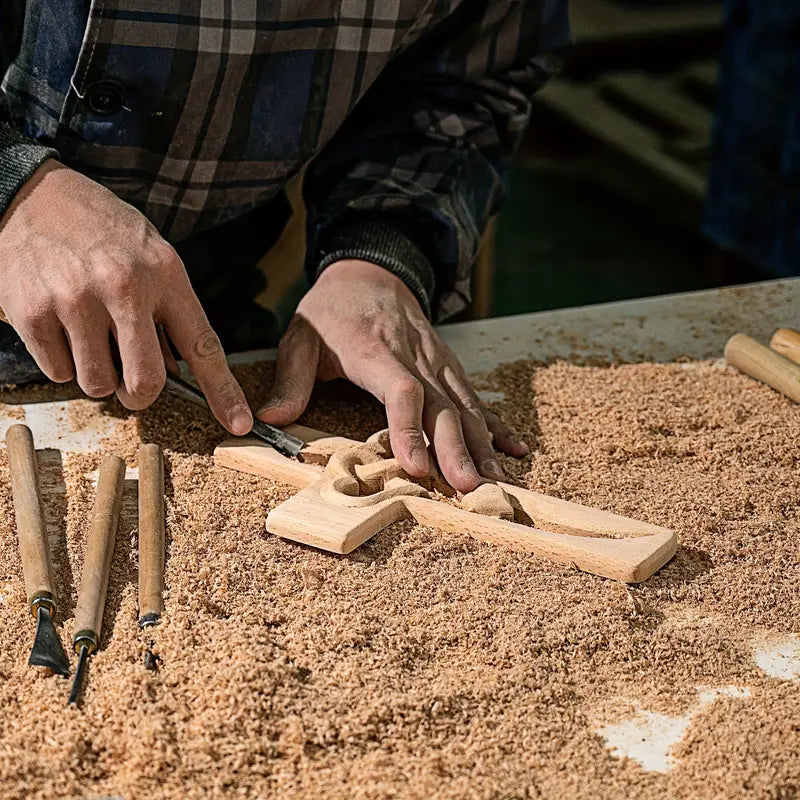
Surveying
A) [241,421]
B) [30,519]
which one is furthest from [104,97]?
[30,519]

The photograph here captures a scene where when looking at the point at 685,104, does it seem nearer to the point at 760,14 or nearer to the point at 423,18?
the point at 760,14

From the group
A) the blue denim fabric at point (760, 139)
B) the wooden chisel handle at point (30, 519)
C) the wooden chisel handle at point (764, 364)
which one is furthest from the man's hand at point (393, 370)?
the blue denim fabric at point (760, 139)

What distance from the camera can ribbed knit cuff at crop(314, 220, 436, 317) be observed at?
4.75 ft

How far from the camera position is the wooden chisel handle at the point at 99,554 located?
0.91 meters

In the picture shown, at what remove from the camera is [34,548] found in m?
1.01

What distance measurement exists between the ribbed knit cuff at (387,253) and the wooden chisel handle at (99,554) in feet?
1.47

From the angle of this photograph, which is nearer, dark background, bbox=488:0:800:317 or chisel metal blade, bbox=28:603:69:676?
chisel metal blade, bbox=28:603:69:676

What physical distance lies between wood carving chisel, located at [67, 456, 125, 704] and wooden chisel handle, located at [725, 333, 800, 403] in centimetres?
78

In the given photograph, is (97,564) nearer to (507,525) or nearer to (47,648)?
(47,648)

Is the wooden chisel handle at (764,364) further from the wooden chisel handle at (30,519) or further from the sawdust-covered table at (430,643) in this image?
the wooden chisel handle at (30,519)

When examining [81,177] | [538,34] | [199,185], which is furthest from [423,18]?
[81,177]

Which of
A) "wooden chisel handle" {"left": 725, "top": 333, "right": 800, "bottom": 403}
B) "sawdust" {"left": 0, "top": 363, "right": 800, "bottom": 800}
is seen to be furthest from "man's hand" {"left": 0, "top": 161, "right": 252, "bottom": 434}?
"wooden chisel handle" {"left": 725, "top": 333, "right": 800, "bottom": 403}

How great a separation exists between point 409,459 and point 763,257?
2.64 m

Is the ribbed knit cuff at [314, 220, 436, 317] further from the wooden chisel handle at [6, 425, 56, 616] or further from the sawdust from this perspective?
the wooden chisel handle at [6, 425, 56, 616]
